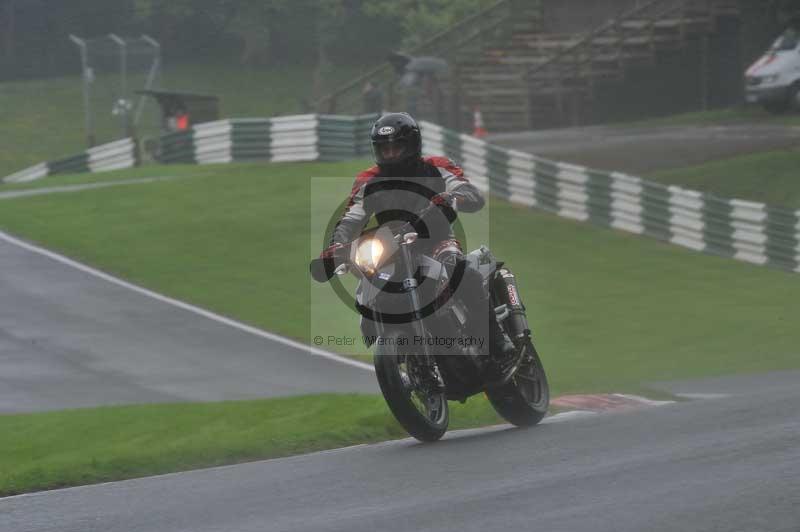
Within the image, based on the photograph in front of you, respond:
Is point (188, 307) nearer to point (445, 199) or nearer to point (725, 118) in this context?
point (445, 199)

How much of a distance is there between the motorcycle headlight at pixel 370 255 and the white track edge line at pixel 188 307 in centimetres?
653

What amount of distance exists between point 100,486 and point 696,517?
309 cm

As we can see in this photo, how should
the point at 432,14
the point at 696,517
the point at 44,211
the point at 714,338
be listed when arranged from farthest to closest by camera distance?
the point at 432,14
the point at 44,211
the point at 714,338
the point at 696,517

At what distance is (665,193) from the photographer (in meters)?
21.3

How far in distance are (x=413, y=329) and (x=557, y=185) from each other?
50.6 feet

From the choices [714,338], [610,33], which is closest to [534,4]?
[610,33]

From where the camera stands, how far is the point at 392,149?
26.9 feet

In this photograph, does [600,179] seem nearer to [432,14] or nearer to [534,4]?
[534,4]

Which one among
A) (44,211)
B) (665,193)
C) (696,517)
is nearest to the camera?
(696,517)

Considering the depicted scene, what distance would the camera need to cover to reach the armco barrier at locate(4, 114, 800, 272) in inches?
782

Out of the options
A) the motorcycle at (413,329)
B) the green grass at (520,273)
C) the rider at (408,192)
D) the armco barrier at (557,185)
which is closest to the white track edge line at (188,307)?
the green grass at (520,273)

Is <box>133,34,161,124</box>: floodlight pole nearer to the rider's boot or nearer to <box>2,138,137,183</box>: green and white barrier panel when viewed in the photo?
<box>2,138,137,183</box>: green and white barrier panel

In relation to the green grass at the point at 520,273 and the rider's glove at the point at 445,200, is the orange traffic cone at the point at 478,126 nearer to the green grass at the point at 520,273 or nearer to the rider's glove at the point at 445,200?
the green grass at the point at 520,273

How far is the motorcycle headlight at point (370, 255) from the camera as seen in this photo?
7789 millimetres
